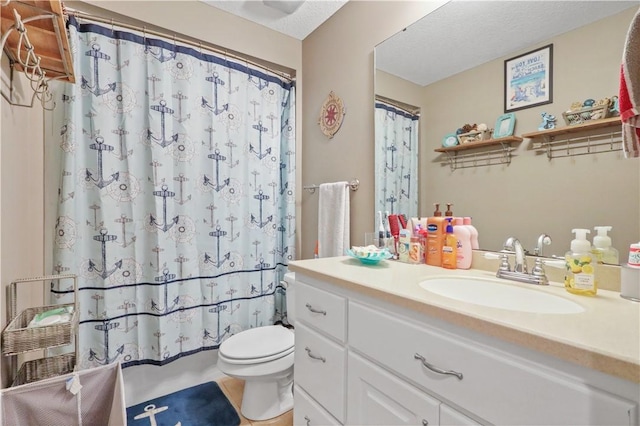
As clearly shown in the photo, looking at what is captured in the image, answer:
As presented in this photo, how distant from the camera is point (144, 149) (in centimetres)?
161

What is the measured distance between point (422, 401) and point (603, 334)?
0.43 m

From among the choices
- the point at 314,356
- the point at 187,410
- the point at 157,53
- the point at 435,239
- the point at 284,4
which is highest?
the point at 284,4

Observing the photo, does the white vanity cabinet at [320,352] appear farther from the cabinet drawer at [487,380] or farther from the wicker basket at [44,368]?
the wicker basket at [44,368]

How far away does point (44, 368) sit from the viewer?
1.26 metres

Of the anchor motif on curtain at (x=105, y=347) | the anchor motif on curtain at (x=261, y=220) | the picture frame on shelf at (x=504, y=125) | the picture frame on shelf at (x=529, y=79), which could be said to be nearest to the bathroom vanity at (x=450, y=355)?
the picture frame on shelf at (x=504, y=125)

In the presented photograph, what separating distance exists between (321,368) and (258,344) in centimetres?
60

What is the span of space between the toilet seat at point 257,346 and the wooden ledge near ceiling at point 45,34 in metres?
1.44

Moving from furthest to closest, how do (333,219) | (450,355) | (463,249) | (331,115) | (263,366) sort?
1. (331,115)
2. (333,219)
3. (263,366)
4. (463,249)
5. (450,355)

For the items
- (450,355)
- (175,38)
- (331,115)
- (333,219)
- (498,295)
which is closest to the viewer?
(450,355)

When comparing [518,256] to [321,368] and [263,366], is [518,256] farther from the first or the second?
[263,366]

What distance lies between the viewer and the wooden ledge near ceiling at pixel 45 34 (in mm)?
883

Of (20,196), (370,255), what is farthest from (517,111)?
(20,196)

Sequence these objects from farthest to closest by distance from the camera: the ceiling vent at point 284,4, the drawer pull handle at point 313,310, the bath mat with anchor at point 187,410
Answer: the ceiling vent at point 284,4, the bath mat with anchor at point 187,410, the drawer pull handle at point 313,310

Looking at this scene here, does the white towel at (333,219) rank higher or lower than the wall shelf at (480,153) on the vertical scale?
lower
